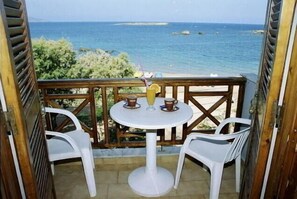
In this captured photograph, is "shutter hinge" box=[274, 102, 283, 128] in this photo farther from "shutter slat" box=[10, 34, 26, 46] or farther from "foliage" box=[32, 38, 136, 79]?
"foliage" box=[32, 38, 136, 79]

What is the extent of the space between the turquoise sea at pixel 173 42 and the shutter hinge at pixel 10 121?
1470 cm

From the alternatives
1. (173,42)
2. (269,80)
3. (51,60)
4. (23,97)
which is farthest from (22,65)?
(173,42)

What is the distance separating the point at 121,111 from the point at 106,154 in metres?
0.79

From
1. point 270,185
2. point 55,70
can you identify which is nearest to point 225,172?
point 270,185

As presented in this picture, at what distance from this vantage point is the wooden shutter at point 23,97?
3.04 ft

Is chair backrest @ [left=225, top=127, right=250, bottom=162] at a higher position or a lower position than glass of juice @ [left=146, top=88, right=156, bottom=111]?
lower

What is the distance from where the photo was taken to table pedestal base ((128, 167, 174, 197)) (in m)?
2.04

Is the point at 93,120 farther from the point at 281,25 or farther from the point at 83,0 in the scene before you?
the point at 83,0

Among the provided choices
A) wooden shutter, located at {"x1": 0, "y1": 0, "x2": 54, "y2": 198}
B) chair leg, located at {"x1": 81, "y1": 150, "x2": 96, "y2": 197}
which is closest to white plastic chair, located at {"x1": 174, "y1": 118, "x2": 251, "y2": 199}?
chair leg, located at {"x1": 81, "y1": 150, "x2": 96, "y2": 197}

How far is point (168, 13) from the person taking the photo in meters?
11.2

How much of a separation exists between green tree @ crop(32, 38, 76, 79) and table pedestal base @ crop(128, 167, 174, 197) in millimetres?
5568

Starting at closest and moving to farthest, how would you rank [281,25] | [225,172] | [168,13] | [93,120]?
[281,25]
[225,172]
[93,120]
[168,13]

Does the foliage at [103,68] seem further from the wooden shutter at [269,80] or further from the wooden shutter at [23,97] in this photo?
the wooden shutter at [269,80]

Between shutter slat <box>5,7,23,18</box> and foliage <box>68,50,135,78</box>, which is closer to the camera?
shutter slat <box>5,7,23,18</box>
